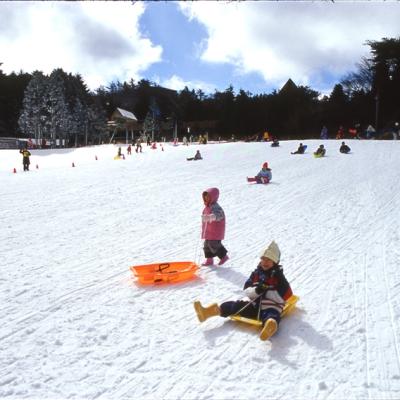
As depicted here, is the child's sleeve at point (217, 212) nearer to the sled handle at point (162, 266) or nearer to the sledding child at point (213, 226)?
the sledding child at point (213, 226)

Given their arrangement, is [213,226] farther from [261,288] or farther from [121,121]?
[121,121]

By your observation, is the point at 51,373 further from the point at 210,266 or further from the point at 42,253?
the point at 42,253

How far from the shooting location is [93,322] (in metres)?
4.89

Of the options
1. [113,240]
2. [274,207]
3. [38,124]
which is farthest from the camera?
[38,124]

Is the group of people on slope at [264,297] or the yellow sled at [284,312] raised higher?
the group of people on slope at [264,297]

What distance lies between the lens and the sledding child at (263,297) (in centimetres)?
472

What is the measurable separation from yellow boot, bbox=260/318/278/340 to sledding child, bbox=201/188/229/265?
2.79 meters

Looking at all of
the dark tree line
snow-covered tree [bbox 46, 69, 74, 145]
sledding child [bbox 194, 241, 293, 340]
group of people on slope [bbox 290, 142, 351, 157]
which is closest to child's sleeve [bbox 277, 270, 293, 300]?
sledding child [bbox 194, 241, 293, 340]

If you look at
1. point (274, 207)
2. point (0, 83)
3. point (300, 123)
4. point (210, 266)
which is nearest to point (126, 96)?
point (0, 83)

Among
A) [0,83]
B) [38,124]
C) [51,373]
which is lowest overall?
[51,373]

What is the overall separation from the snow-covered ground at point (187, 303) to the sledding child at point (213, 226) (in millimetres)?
276

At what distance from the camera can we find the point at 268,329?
4316 mm

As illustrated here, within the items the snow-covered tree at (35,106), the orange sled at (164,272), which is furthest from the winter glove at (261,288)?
the snow-covered tree at (35,106)

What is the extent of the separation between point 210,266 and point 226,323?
2.23 metres
